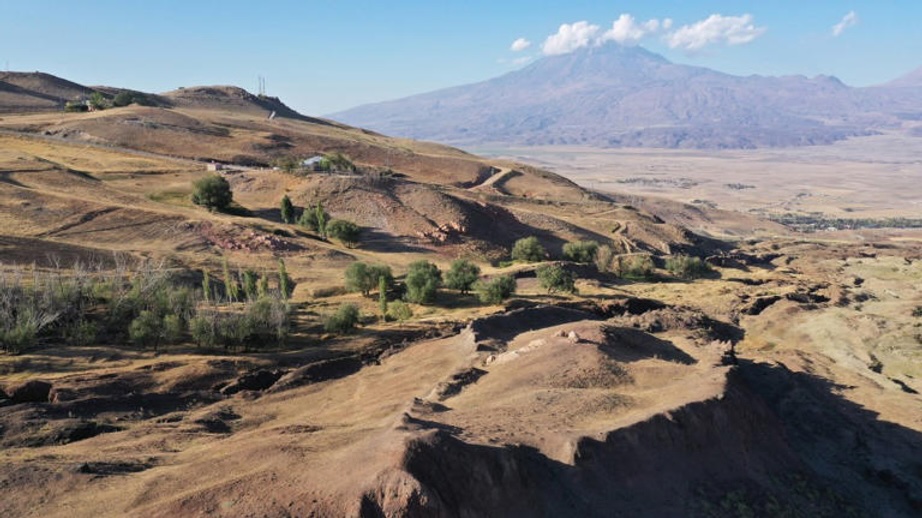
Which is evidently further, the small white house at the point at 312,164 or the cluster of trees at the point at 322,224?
the small white house at the point at 312,164

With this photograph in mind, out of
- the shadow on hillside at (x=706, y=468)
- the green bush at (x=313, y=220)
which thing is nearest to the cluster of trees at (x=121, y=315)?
the shadow on hillside at (x=706, y=468)

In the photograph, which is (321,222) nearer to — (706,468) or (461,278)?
(461,278)

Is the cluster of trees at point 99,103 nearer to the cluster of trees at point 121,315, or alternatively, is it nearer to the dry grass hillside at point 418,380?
the dry grass hillside at point 418,380

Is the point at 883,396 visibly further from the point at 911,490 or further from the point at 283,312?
the point at 283,312

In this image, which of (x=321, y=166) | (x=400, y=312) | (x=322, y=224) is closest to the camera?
(x=400, y=312)

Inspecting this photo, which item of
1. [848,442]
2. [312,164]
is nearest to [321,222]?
[312,164]

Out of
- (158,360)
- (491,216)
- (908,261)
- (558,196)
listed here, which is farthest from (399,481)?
(558,196)
